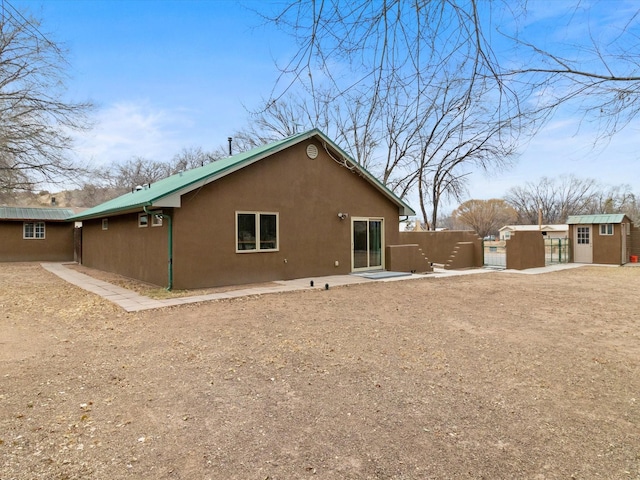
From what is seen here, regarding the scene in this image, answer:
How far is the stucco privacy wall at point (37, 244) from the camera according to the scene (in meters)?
19.2

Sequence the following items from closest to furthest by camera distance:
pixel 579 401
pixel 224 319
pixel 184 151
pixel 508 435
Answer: pixel 508 435 < pixel 579 401 < pixel 224 319 < pixel 184 151

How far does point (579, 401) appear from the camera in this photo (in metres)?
3.42

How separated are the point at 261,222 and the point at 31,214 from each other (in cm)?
1593

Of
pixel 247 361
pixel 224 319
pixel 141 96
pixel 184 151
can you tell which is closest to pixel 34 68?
pixel 141 96

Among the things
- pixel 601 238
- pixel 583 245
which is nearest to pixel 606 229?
pixel 601 238

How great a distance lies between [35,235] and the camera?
19969mm

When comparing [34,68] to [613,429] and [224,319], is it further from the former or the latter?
[613,429]

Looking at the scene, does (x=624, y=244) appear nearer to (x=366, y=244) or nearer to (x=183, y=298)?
(x=366, y=244)

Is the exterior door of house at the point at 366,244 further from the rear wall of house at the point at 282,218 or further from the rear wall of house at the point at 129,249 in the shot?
the rear wall of house at the point at 129,249

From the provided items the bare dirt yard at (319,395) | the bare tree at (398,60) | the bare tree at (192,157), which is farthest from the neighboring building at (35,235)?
the bare tree at (398,60)

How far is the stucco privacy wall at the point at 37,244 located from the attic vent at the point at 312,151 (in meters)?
16.2

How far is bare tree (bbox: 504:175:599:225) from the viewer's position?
50.8m

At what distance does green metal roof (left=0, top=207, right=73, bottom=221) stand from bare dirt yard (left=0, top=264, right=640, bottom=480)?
49.8 ft

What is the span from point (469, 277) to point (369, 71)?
11619mm
